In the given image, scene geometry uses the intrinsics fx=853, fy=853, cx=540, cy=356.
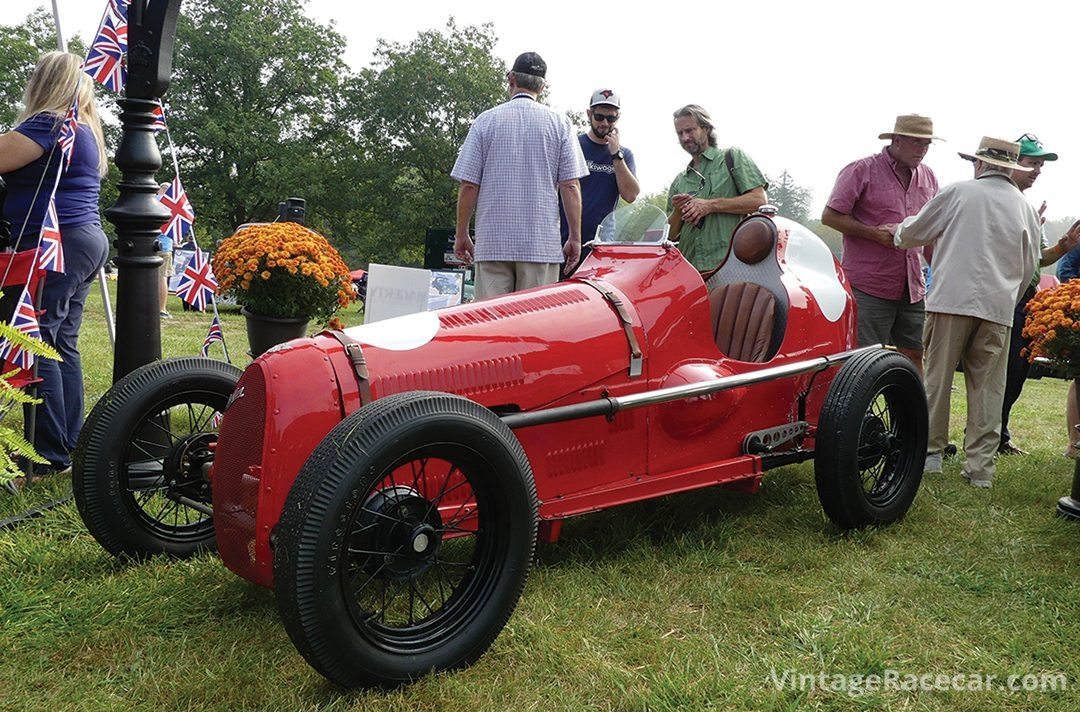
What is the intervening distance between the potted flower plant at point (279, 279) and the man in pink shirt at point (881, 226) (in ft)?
11.0

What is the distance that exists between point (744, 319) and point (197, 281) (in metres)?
3.09

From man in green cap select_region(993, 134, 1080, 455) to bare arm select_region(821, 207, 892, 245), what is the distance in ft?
2.71

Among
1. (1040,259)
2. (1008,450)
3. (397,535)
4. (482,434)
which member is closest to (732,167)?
(1040,259)

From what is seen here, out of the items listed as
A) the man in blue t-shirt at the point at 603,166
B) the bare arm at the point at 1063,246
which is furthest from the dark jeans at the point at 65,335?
the bare arm at the point at 1063,246

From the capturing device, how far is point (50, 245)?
3.97 metres

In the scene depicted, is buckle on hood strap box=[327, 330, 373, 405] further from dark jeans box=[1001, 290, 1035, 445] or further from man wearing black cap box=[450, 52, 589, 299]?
dark jeans box=[1001, 290, 1035, 445]

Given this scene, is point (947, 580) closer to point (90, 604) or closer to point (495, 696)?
point (495, 696)

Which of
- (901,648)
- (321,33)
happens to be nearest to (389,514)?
(901,648)

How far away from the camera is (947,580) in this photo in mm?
3447

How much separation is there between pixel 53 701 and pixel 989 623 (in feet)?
10.1

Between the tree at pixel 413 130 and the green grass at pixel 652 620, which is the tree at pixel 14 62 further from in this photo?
the green grass at pixel 652 620

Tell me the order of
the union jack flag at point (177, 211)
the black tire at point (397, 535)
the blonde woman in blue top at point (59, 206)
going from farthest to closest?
1. the union jack flag at point (177, 211)
2. the blonde woman in blue top at point (59, 206)
3. the black tire at point (397, 535)

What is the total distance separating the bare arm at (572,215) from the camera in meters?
5.18

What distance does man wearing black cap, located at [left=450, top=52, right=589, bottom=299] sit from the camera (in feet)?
16.4
